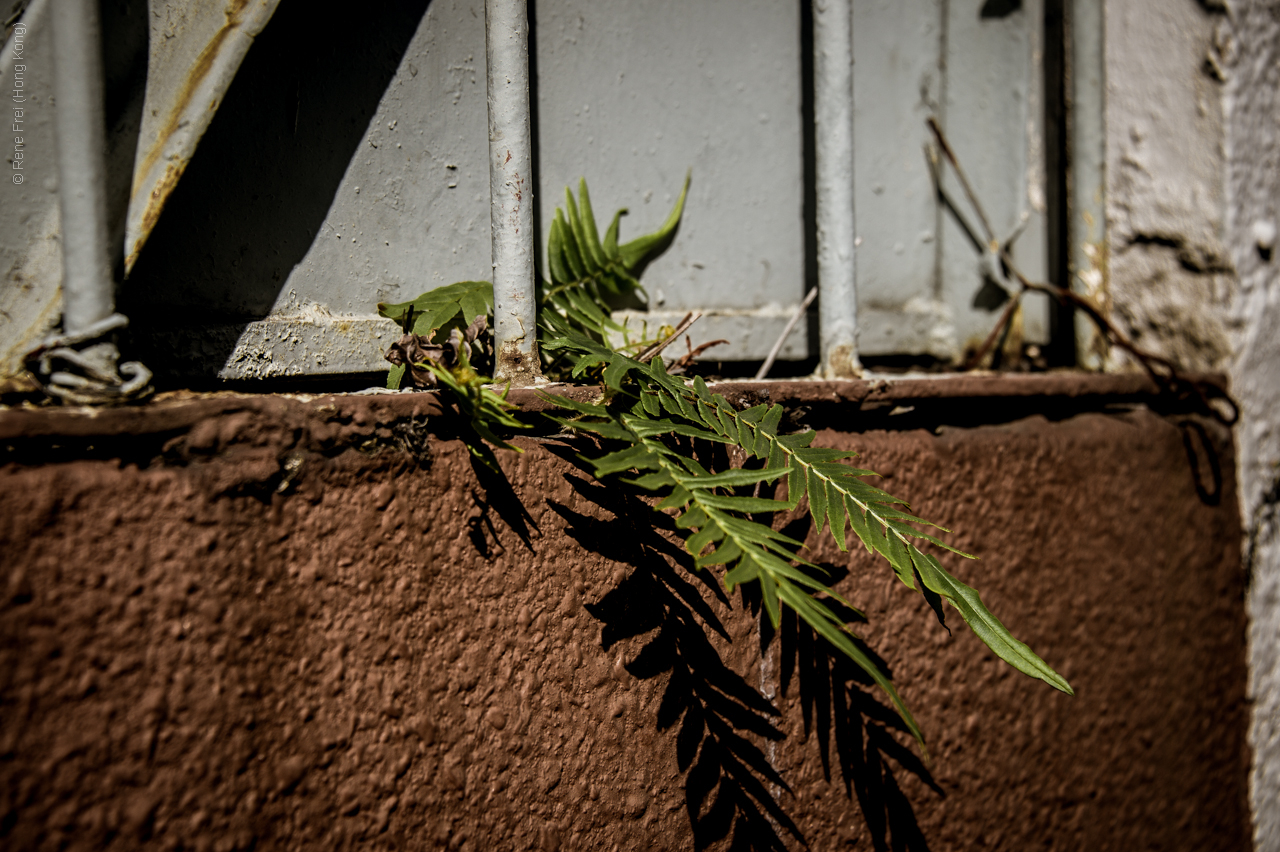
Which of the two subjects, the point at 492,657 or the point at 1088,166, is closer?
the point at 492,657

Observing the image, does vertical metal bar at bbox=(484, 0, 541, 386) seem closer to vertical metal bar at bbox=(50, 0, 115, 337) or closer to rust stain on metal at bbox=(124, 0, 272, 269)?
rust stain on metal at bbox=(124, 0, 272, 269)

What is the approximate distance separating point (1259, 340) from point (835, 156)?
1230 mm

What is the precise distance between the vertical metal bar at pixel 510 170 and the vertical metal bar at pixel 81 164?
449 mm

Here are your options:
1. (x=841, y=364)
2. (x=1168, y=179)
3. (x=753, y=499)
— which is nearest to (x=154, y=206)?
(x=753, y=499)

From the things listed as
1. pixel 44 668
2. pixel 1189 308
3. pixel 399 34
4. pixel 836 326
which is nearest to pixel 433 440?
pixel 44 668

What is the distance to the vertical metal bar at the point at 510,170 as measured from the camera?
995mm

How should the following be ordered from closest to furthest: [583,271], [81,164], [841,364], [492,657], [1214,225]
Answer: [81,164], [492,657], [583,271], [841,364], [1214,225]

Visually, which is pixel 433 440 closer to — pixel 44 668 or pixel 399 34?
pixel 44 668

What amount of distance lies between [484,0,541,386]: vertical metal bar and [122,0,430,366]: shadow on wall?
228 millimetres

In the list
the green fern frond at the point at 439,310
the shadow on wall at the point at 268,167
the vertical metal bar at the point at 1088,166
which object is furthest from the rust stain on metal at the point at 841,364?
the shadow on wall at the point at 268,167

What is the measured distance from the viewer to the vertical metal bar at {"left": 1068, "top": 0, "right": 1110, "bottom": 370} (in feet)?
5.54

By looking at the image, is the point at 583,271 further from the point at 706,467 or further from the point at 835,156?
the point at 835,156

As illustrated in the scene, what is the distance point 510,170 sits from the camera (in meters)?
1.01

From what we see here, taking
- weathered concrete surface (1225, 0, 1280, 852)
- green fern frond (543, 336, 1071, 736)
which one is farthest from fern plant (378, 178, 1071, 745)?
weathered concrete surface (1225, 0, 1280, 852)
